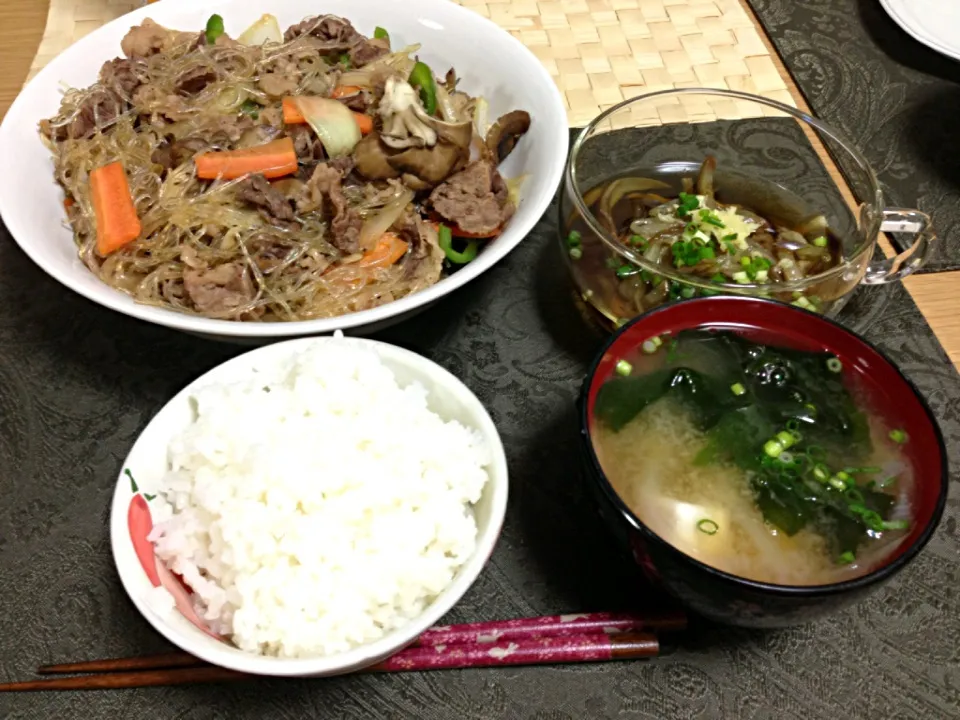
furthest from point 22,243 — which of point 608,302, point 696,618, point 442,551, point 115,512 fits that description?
point 696,618

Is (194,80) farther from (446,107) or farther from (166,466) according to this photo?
(166,466)

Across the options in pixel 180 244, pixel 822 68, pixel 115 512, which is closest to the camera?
pixel 115 512

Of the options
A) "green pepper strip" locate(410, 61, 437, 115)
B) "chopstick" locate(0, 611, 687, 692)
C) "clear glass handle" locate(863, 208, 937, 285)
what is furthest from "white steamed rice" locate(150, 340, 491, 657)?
"clear glass handle" locate(863, 208, 937, 285)

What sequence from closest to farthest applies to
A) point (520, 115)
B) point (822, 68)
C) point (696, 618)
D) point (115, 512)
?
point (115, 512) < point (696, 618) < point (520, 115) < point (822, 68)

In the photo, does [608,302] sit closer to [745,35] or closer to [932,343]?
[932,343]

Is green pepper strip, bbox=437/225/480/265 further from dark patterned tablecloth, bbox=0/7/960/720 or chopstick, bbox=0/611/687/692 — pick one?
chopstick, bbox=0/611/687/692

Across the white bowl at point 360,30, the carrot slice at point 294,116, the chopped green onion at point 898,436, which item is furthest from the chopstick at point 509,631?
the carrot slice at point 294,116

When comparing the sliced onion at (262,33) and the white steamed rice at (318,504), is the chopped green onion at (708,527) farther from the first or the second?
the sliced onion at (262,33)
